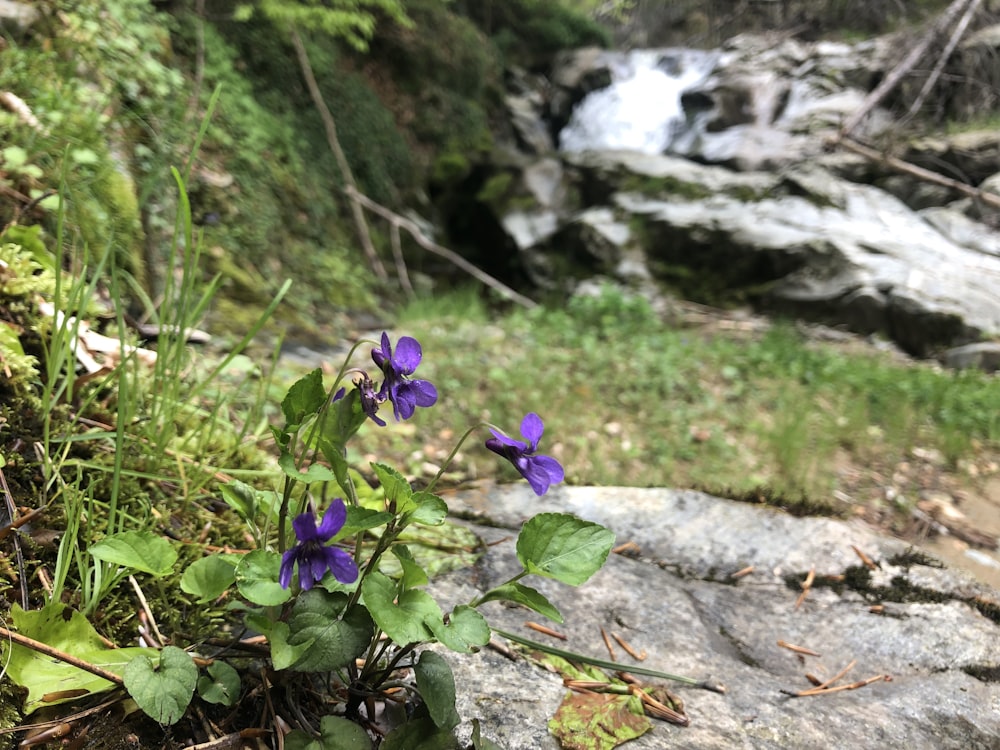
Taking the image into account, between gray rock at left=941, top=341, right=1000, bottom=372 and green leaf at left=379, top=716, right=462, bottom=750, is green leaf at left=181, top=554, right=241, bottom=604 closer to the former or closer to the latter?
green leaf at left=379, top=716, right=462, bottom=750

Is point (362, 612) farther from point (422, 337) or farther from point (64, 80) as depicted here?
point (422, 337)

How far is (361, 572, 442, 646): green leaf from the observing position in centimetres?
76

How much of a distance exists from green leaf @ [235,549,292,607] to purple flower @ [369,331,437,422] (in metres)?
0.30

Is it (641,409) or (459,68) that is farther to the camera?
(459,68)

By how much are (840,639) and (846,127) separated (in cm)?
725

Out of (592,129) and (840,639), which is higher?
(592,129)

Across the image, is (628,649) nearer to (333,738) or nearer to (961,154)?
(333,738)

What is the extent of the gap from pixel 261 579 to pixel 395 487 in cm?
24

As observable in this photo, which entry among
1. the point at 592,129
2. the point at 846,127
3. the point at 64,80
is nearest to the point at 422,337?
the point at 64,80

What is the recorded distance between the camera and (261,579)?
0.83 m

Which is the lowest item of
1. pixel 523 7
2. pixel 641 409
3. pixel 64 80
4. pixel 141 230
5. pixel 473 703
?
pixel 641 409

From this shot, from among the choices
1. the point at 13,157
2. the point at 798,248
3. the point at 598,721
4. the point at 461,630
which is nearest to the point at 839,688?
the point at 598,721

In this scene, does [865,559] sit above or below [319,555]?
below

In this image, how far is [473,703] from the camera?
1.01 m
